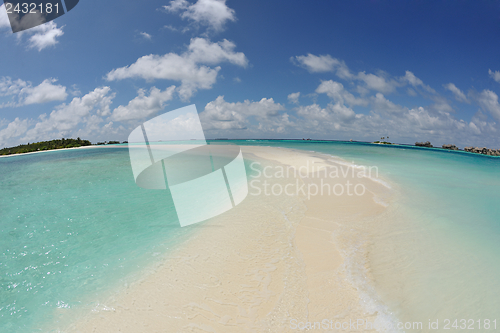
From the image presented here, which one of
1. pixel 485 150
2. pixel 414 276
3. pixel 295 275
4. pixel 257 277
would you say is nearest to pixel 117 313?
pixel 257 277

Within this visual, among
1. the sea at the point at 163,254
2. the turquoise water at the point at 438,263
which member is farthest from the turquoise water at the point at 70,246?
the turquoise water at the point at 438,263

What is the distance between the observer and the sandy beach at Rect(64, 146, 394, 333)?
10.2 feet

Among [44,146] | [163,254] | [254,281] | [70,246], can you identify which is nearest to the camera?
[254,281]

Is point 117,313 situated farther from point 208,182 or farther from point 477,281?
point 208,182

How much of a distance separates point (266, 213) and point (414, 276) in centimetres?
424

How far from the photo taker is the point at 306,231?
19.5 ft

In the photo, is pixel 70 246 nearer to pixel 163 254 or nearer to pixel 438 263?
pixel 163 254

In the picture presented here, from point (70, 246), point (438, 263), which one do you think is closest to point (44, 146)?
point (70, 246)

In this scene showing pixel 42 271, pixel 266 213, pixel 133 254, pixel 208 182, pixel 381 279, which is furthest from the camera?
pixel 208 182

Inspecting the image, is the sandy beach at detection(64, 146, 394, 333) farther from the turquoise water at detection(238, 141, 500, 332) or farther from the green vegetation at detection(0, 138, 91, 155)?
the green vegetation at detection(0, 138, 91, 155)

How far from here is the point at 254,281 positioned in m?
3.93

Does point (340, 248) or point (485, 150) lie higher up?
point (485, 150)

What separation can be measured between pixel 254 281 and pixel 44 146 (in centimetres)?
8391

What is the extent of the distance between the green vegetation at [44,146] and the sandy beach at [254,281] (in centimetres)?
7436
